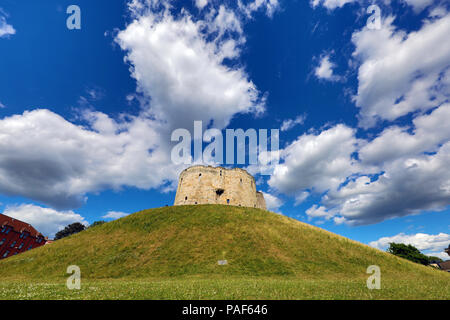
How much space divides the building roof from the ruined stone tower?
6559cm

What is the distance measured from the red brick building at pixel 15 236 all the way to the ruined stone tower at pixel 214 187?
6392 centimetres

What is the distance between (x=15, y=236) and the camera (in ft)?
255

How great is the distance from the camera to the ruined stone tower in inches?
2623

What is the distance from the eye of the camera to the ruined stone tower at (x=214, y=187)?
66.6 meters

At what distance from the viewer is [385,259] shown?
103 ft

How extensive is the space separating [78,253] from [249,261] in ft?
92.1

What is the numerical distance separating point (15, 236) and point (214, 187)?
80386mm

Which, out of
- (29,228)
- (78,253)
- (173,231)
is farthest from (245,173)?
(29,228)

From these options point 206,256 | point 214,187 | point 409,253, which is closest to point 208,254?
point 206,256

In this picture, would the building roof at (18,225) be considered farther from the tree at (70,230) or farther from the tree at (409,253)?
the tree at (409,253)

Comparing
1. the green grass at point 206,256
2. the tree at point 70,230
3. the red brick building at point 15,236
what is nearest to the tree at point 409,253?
the green grass at point 206,256

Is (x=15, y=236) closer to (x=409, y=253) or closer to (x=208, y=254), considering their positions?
(x=208, y=254)
